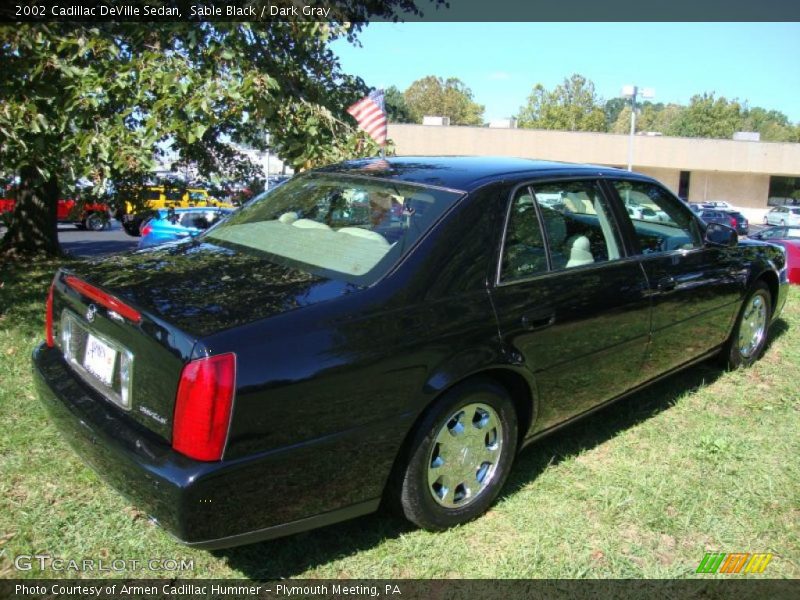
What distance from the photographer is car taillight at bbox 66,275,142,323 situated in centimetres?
246

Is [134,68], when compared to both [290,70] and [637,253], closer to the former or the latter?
[290,70]

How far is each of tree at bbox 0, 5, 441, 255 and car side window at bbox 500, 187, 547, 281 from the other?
3.03 metres

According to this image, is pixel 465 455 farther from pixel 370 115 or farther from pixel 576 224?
pixel 370 115

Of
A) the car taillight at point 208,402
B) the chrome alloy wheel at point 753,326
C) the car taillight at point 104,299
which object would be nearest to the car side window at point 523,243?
the car taillight at point 208,402

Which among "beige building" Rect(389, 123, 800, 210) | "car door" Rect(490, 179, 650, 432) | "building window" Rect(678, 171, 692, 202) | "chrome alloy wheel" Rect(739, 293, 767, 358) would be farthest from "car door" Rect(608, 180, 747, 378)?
"building window" Rect(678, 171, 692, 202)

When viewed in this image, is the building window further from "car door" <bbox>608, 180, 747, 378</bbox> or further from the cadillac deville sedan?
the cadillac deville sedan

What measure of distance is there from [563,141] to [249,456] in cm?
4842

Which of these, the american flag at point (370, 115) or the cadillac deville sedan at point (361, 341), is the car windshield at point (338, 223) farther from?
the american flag at point (370, 115)

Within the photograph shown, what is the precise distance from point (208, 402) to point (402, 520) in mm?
1225

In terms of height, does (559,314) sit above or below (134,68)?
below

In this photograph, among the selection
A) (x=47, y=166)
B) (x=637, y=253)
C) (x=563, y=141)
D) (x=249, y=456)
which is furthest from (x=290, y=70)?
(x=563, y=141)

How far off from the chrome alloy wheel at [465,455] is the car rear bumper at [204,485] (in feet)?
1.20

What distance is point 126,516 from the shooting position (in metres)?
2.96

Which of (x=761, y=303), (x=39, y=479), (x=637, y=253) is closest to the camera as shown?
(x=39, y=479)
